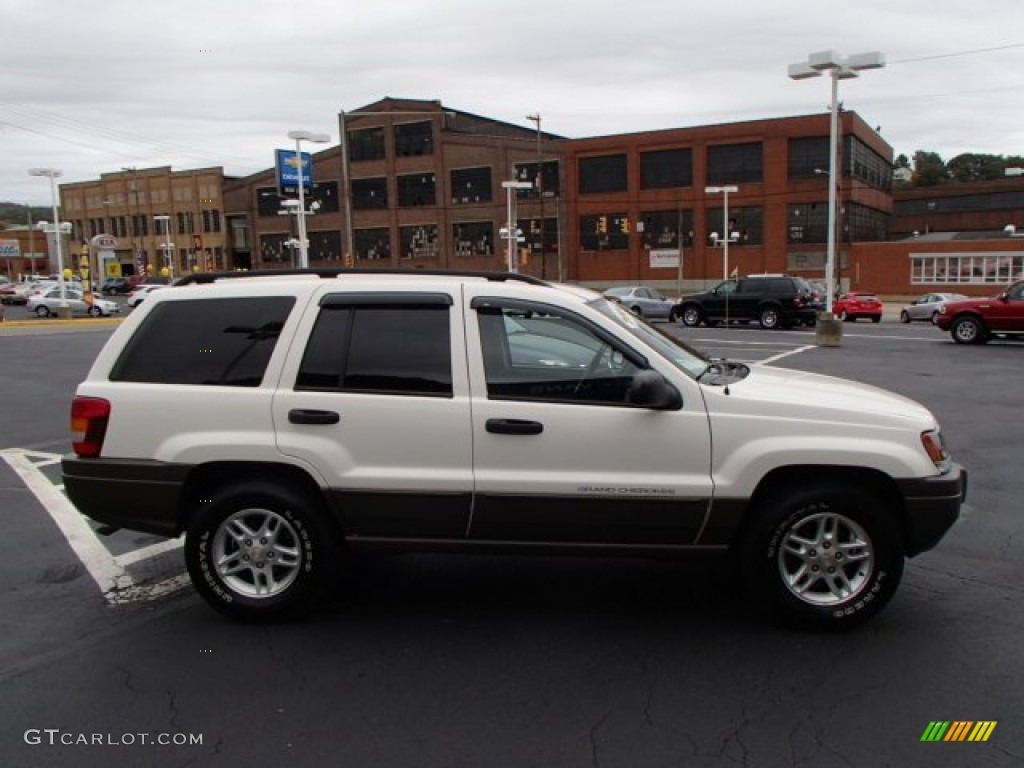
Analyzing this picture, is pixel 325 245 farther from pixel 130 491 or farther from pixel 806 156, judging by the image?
pixel 130 491

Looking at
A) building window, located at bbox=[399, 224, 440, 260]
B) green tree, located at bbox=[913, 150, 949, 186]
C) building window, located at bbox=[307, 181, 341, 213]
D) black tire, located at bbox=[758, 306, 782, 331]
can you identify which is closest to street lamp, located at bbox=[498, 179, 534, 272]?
black tire, located at bbox=[758, 306, 782, 331]

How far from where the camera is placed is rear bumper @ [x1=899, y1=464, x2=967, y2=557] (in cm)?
407

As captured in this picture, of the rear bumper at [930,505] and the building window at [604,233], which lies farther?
the building window at [604,233]

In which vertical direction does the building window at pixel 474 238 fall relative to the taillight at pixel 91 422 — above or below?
above

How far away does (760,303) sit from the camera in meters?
28.5

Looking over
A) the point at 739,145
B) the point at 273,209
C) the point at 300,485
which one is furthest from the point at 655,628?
the point at 273,209

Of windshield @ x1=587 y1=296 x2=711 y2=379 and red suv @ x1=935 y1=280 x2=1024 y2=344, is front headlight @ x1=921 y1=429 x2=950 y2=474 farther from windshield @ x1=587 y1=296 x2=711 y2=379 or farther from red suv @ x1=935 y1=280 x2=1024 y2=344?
red suv @ x1=935 y1=280 x2=1024 y2=344

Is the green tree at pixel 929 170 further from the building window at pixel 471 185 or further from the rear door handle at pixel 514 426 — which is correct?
the rear door handle at pixel 514 426

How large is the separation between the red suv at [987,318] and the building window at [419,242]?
61.3 metres

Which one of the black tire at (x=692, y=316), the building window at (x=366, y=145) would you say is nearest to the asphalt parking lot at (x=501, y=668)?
the black tire at (x=692, y=316)

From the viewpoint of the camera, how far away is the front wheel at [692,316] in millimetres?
30169

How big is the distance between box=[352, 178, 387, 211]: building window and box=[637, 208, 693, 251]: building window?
26303 mm

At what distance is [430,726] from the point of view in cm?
338
